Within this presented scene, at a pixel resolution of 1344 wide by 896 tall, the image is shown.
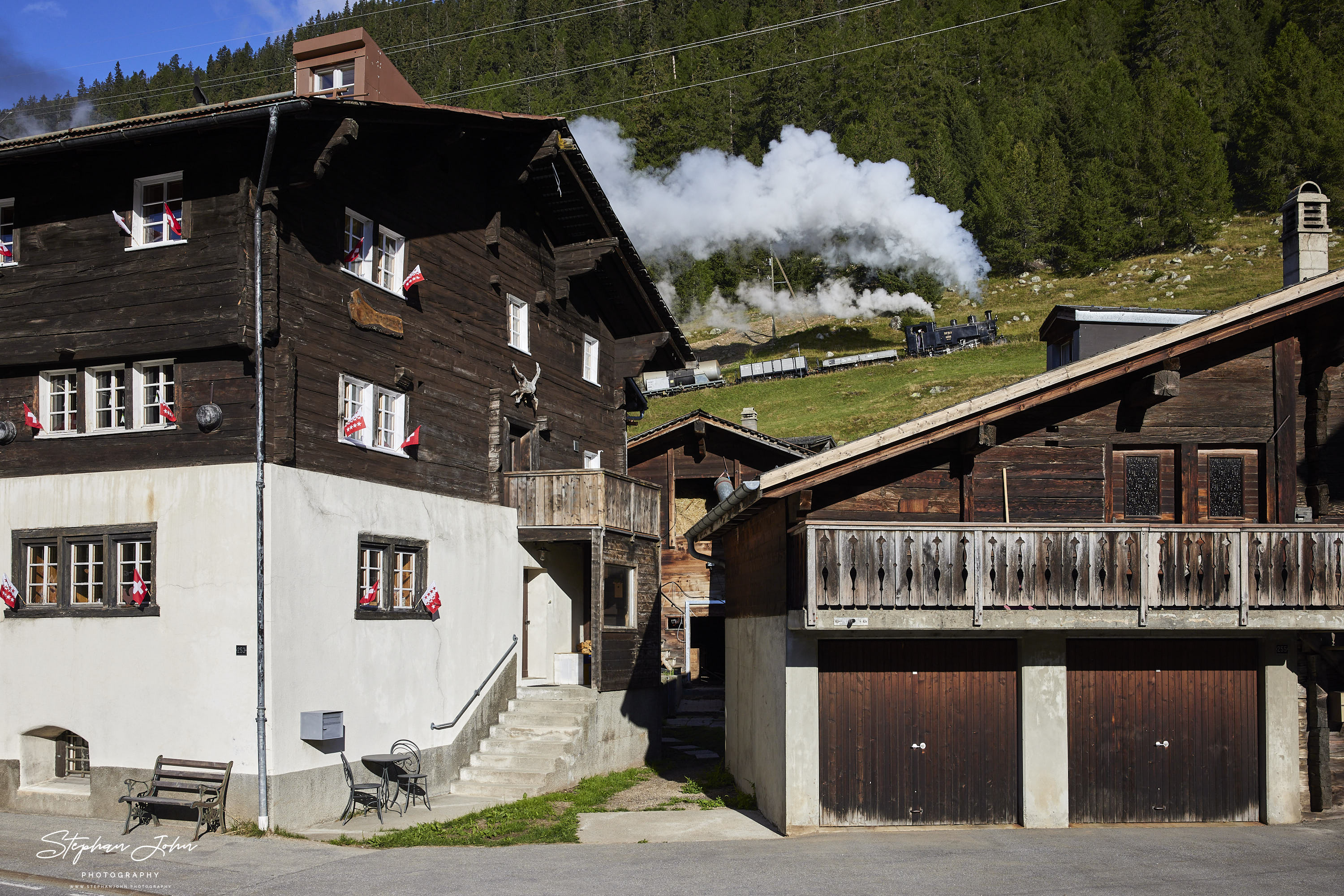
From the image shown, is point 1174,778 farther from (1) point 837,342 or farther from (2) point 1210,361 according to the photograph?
(1) point 837,342

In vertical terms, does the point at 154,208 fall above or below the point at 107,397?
above

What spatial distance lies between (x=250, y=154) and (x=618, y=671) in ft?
37.0

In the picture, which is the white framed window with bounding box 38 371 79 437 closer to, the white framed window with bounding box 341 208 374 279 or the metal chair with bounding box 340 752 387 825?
the white framed window with bounding box 341 208 374 279

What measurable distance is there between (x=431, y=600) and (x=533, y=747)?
128 inches

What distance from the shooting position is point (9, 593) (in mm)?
16484

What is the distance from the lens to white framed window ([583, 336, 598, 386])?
87.0 ft

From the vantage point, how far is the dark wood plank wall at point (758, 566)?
1648cm

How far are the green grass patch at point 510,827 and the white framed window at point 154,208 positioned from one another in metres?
8.66

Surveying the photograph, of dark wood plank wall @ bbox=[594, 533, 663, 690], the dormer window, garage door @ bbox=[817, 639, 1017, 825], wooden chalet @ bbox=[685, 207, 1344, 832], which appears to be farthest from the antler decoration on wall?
garage door @ bbox=[817, 639, 1017, 825]

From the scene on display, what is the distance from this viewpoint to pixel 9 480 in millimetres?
16859

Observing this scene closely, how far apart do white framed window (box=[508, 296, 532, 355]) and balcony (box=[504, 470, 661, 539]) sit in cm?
271

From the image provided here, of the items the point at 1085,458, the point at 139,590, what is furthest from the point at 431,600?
the point at 1085,458

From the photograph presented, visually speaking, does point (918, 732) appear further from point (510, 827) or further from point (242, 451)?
point (242, 451)

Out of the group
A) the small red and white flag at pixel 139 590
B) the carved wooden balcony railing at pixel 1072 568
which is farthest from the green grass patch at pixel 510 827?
the carved wooden balcony railing at pixel 1072 568
